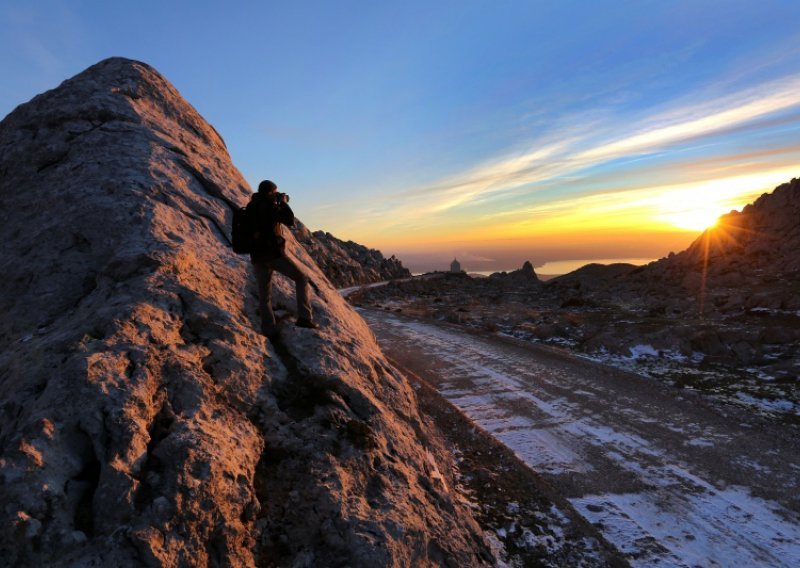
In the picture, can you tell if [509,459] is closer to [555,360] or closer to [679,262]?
[555,360]

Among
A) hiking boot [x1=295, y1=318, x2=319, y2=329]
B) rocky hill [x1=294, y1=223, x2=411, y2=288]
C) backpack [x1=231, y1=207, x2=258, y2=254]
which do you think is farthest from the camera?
rocky hill [x1=294, y1=223, x2=411, y2=288]

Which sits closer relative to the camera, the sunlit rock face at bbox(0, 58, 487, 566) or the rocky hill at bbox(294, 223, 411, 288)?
the sunlit rock face at bbox(0, 58, 487, 566)

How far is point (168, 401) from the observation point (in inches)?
196

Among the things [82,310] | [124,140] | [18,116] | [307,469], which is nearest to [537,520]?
[307,469]

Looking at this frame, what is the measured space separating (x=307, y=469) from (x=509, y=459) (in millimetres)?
5565

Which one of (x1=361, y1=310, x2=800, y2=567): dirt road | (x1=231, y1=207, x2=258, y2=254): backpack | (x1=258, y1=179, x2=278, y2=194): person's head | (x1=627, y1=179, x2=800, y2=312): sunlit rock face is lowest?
(x1=361, y1=310, x2=800, y2=567): dirt road

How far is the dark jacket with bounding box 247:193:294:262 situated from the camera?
735cm

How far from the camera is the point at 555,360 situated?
1783 centimetres

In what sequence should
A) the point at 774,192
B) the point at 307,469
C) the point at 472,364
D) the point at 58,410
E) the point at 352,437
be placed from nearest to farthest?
the point at 58,410, the point at 307,469, the point at 352,437, the point at 472,364, the point at 774,192

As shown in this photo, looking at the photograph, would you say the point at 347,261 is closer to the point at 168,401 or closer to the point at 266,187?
the point at 266,187

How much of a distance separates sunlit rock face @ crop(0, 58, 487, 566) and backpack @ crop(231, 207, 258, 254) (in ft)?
2.35

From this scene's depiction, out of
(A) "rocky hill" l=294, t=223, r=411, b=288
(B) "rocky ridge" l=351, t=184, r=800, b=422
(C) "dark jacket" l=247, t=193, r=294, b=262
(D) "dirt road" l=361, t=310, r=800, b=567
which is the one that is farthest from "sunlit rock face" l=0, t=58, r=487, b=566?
(A) "rocky hill" l=294, t=223, r=411, b=288

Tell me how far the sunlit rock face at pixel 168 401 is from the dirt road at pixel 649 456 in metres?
2.80

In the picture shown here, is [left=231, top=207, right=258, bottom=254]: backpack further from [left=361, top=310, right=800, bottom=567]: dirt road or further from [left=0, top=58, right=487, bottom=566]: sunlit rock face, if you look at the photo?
[left=361, top=310, right=800, bottom=567]: dirt road
